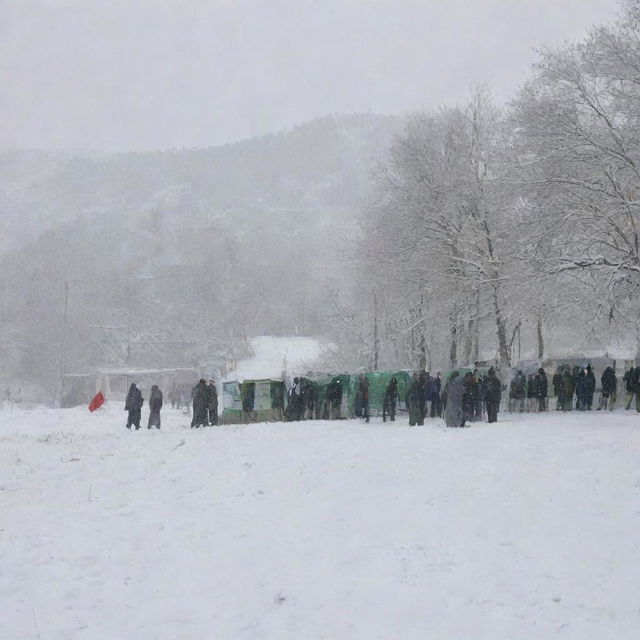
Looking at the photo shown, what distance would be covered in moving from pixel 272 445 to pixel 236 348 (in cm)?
8418

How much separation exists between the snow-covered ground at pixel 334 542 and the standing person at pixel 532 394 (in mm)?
8078

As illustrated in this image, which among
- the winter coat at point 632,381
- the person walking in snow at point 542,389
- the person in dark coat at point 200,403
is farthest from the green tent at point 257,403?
the winter coat at point 632,381

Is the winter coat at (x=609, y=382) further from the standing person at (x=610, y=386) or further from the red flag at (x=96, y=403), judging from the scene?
the red flag at (x=96, y=403)

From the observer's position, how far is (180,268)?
14038cm

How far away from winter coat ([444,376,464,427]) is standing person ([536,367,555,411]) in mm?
4945

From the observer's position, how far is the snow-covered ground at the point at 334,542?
28.2 ft

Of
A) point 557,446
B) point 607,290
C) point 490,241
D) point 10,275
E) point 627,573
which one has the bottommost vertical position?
point 627,573

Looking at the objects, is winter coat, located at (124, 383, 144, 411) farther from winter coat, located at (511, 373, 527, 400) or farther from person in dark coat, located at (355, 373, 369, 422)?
winter coat, located at (511, 373, 527, 400)

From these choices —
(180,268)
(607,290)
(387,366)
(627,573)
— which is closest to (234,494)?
(627,573)

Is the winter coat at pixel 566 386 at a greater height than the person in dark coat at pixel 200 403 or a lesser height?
greater

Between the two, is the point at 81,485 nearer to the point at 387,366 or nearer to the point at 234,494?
the point at 234,494

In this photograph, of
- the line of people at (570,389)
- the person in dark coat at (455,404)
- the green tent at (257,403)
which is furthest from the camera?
the green tent at (257,403)

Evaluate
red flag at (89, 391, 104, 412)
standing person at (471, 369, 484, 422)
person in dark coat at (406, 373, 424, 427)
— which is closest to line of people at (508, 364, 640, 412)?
standing person at (471, 369, 484, 422)

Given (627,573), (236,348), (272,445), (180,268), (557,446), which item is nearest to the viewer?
(627,573)
